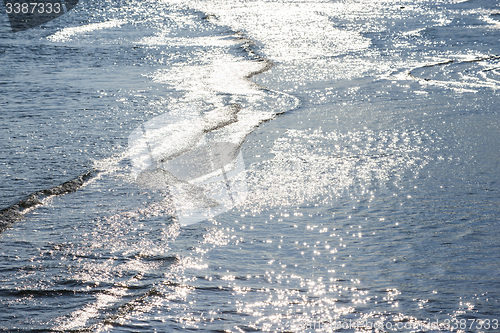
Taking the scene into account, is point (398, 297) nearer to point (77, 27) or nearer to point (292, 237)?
point (292, 237)

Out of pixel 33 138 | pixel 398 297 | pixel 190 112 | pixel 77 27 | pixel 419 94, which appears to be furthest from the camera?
pixel 77 27

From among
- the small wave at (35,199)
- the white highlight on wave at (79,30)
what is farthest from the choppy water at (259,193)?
the white highlight on wave at (79,30)

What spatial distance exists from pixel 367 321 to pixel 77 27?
33.6 ft

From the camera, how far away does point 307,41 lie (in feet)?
33.7

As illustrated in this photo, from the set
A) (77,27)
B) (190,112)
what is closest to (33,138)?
(190,112)

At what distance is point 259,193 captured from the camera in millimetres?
4172

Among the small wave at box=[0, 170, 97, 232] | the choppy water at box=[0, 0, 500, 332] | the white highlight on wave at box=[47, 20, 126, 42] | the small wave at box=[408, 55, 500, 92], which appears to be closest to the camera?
the choppy water at box=[0, 0, 500, 332]

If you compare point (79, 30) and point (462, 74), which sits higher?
point (462, 74)

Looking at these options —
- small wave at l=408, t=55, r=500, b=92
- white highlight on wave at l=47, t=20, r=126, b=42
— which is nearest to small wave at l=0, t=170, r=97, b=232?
small wave at l=408, t=55, r=500, b=92

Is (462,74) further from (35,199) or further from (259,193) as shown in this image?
(35,199)

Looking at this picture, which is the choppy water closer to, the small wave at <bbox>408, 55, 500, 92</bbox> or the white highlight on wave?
the small wave at <bbox>408, 55, 500, 92</bbox>

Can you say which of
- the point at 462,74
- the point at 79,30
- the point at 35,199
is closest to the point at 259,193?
the point at 35,199

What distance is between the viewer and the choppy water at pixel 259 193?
2809 mm

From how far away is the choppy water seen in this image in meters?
2.81
